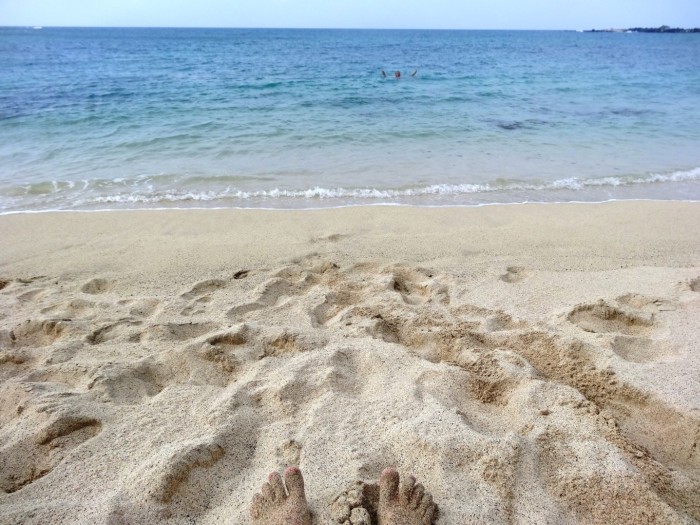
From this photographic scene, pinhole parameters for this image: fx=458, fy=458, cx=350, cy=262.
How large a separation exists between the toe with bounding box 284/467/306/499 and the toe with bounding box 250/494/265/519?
0.10 meters

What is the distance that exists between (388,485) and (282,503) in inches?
14.9

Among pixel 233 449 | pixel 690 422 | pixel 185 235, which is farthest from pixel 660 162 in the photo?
pixel 233 449

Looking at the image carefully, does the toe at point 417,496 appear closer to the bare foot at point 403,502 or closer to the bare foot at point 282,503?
the bare foot at point 403,502

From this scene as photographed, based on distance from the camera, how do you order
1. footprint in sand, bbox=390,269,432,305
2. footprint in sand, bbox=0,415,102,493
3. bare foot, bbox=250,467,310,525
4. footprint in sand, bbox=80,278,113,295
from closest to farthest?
1. bare foot, bbox=250,467,310,525
2. footprint in sand, bbox=0,415,102,493
3. footprint in sand, bbox=390,269,432,305
4. footprint in sand, bbox=80,278,113,295

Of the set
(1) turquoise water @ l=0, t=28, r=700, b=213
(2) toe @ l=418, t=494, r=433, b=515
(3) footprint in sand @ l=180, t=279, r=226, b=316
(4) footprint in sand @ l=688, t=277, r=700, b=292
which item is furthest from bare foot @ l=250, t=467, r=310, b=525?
(1) turquoise water @ l=0, t=28, r=700, b=213

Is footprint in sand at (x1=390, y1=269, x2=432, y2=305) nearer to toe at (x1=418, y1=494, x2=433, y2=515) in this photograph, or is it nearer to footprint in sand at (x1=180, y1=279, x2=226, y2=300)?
footprint in sand at (x1=180, y1=279, x2=226, y2=300)

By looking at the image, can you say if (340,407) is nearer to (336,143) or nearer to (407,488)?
(407,488)

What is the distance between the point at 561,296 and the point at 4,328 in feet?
11.7

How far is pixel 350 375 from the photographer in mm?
2359

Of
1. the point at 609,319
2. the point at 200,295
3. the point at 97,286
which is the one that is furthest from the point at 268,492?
the point at 97,286

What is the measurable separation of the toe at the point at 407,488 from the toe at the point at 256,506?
0.49 meters

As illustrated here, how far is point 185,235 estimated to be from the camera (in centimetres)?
438

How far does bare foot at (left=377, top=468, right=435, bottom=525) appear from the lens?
1.55m

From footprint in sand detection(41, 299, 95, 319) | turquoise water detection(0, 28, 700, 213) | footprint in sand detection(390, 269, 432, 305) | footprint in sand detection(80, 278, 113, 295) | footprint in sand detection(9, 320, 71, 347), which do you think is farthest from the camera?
turquoise water detection(0, 28, 700, 213)
